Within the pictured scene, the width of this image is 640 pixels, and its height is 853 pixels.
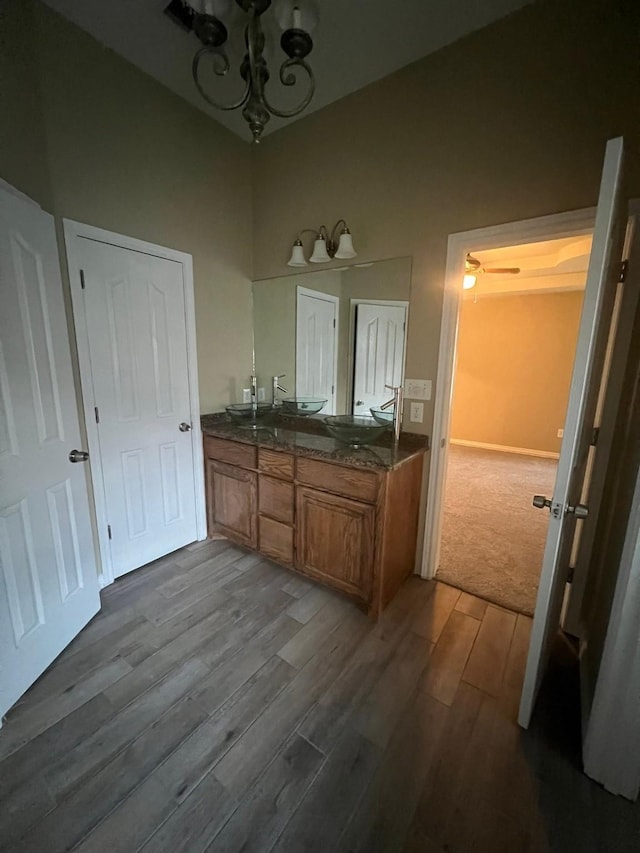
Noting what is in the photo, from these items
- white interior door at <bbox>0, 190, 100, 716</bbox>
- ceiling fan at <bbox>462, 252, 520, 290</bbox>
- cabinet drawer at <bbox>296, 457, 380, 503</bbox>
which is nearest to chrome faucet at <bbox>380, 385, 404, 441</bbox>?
cabinet drawer at <bbox>296, 457, 380, 503</bbox>

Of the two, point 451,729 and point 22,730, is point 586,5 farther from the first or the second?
point 22,730

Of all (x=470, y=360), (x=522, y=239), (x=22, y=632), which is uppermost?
(x=522, y=239)

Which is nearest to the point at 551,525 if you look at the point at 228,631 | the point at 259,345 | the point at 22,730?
the point at 228,631

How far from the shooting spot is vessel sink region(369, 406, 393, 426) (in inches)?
86.0

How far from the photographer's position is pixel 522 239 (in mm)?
1677

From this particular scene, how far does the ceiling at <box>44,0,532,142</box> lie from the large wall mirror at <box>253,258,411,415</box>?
98 centimetres

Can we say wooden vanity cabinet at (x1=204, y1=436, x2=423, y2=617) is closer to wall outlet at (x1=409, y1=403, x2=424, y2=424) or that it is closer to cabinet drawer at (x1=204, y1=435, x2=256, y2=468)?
cabinet drawer at (x1=204, y1=435, x2=256, y2=468)

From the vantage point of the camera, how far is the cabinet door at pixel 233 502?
2.31 metres

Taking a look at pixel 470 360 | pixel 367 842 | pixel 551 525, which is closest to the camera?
pixel 367 842

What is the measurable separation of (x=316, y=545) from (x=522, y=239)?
1.93 meters

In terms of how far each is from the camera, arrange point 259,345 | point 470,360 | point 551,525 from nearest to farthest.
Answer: point 551,525, point 259,345, point 470,360

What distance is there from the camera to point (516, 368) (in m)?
5.04

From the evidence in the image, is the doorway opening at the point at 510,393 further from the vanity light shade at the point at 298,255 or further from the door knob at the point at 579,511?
the vanity light shade at the point at 298,255

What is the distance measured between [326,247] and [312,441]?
4.22 ft
